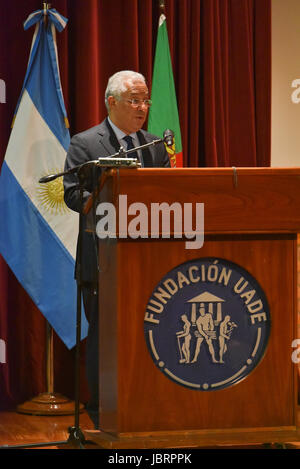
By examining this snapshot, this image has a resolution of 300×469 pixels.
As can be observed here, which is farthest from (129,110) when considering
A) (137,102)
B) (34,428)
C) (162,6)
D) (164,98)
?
(34,428)

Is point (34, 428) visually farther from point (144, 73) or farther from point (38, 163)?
point (144, 73)

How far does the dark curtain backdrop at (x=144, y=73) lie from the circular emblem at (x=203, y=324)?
1.94 metres

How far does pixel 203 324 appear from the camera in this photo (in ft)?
8.04

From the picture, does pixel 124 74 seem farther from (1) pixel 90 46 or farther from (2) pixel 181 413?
(2) pixel 181 413

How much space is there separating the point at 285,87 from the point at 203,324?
306 cm

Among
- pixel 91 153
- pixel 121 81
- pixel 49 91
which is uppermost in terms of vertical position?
pixel 49 91

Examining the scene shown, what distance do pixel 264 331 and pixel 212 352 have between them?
0.19 metres

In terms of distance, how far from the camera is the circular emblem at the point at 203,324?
8.03ft

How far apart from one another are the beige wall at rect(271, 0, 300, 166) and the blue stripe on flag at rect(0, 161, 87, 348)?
69.1 inches

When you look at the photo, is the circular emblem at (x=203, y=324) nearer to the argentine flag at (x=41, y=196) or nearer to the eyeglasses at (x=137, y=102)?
the eyeglasses at (x=137, y=102)

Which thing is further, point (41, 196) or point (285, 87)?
point (285, 87)

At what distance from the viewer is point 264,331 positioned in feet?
8.22

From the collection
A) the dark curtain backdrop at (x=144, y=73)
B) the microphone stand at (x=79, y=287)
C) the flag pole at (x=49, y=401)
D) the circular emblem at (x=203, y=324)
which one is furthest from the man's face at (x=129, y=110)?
the flag pole at (x=49, y=401)
